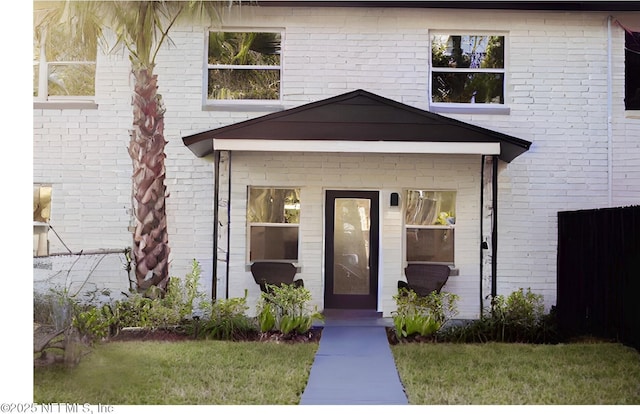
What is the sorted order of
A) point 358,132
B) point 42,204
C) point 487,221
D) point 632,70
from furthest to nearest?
1. point 487,221
2. point 632,70
3. point 42,204
4. point 358,132

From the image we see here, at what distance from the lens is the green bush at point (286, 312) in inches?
270

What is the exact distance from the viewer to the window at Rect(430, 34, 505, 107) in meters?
8.09

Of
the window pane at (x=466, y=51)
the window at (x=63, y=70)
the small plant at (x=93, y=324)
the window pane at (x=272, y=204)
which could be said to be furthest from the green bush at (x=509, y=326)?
the window at (x=63, y=70)

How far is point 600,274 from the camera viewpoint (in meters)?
6.66

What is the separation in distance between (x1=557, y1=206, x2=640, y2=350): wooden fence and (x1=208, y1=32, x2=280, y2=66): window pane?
4652 millimetres

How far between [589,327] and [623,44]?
3971 millimetres

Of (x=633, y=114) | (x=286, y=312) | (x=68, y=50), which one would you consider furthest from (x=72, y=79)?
(x=633, y=114)

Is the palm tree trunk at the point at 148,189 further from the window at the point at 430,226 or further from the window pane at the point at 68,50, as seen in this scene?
the window at the point at 430,226

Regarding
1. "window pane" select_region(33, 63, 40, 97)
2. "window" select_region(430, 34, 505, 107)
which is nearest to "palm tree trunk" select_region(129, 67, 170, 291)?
"window pane" select_region(33, 63, 40, 97)

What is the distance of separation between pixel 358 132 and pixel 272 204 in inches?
70.8

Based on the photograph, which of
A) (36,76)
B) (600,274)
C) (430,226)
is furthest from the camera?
(430,226)

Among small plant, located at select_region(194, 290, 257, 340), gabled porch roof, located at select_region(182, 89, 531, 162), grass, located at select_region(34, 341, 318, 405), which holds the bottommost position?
grass, located at select_region(34, 341, 318, 405)

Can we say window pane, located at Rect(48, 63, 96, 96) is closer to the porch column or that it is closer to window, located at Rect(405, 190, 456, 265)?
window, located at Rect(405, 190, 456, 265)

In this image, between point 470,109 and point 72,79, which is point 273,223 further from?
point 72,79
